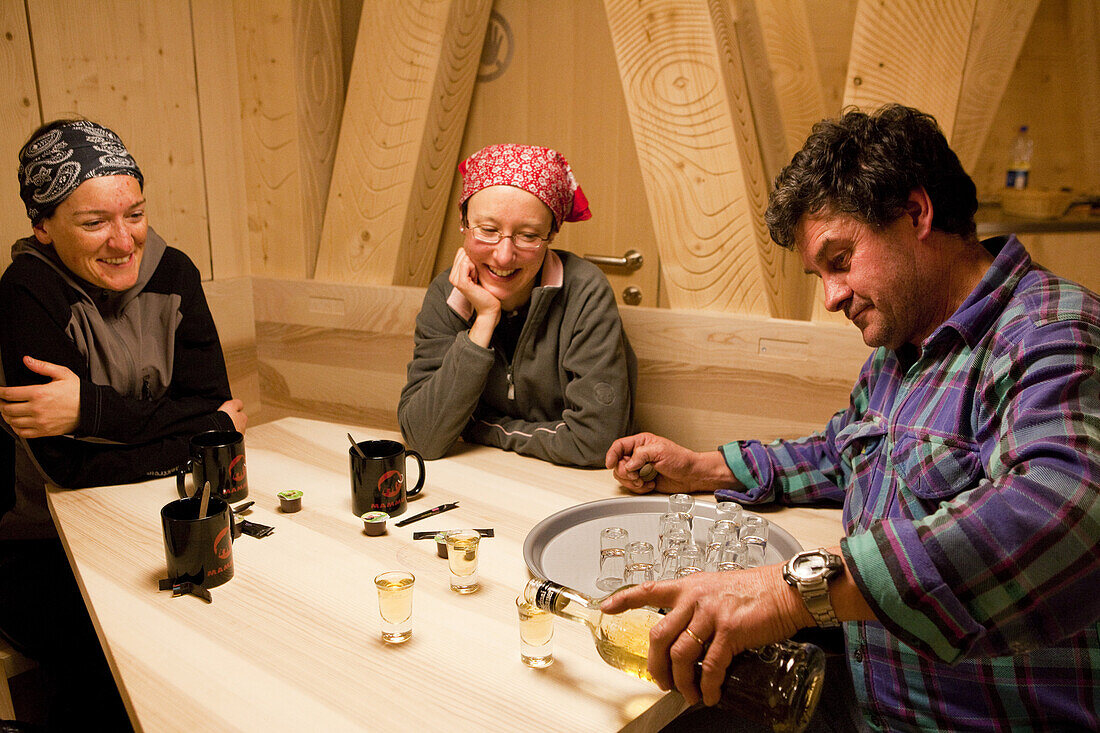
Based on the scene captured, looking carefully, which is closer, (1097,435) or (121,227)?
(1097,435)

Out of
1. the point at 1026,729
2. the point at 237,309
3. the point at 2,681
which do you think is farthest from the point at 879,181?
the point at 237,309

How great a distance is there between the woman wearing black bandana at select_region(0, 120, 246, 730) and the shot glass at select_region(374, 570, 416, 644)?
0.82 m

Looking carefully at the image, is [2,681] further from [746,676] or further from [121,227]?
[746,676]

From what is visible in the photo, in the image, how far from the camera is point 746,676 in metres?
0.90

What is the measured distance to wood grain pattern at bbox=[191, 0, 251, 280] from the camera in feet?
8.28

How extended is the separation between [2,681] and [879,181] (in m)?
1.82

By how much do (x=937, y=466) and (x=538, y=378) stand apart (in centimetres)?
98

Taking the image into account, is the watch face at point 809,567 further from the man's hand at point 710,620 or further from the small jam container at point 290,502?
the small jam container at point 290,502

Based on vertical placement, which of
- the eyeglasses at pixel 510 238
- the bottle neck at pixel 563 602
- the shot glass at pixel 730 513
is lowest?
the shot glass at pixel 730 513

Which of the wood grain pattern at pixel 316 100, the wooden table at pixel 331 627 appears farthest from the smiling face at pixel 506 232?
the wood grain pattern at pixel 316 100

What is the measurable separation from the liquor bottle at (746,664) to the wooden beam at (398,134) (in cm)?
172

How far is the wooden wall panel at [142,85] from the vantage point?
2.13m

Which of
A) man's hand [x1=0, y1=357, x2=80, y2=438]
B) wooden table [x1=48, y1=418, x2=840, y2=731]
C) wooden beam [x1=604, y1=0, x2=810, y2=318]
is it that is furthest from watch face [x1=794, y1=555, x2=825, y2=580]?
man's hand [x1=0, y1=357, x2=80, y2=438]

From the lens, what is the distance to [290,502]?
1.42 meters
